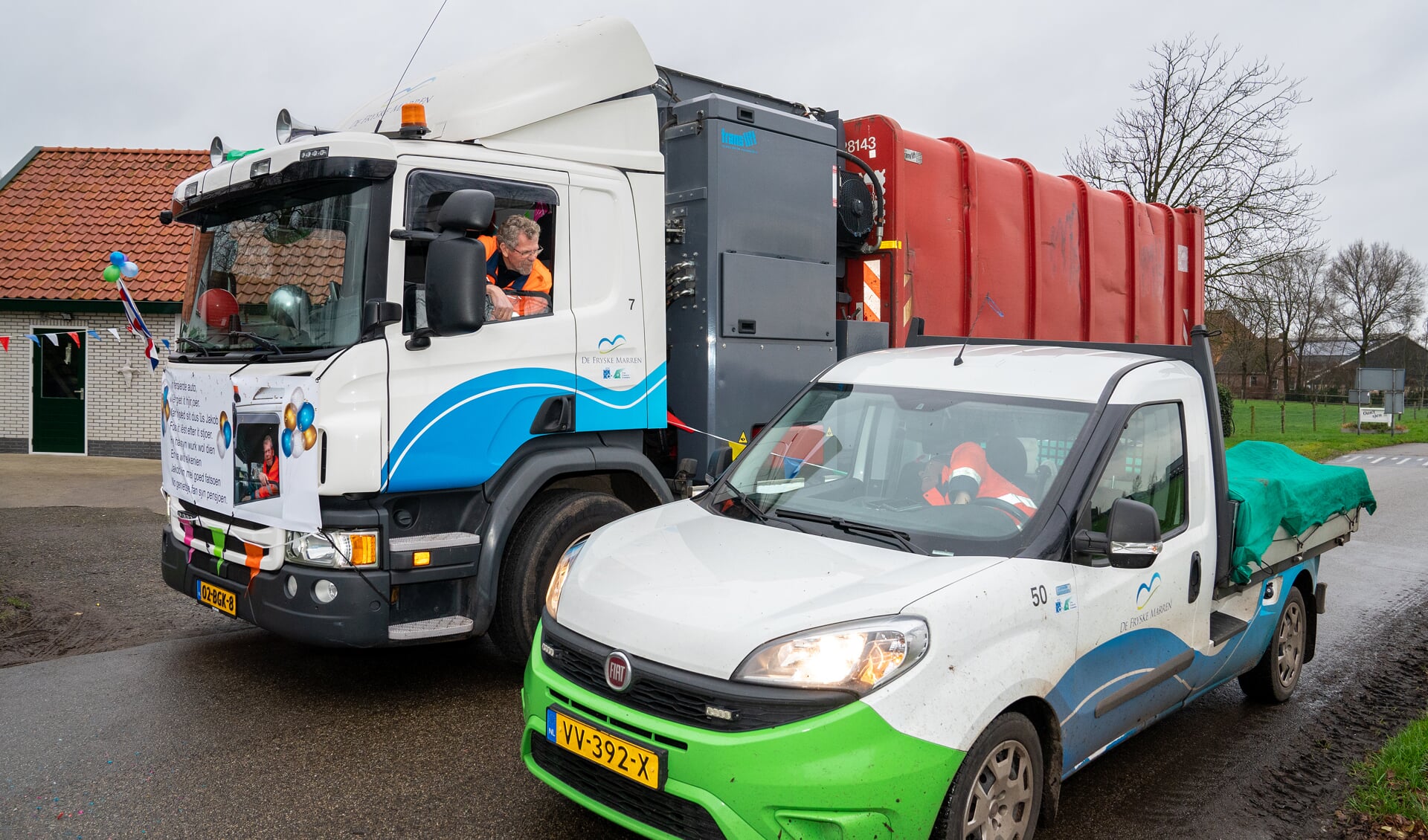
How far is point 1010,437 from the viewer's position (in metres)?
3.84

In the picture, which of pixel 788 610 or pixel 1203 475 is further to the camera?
pixel 1203 475

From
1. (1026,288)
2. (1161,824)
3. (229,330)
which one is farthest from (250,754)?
(1026,288)

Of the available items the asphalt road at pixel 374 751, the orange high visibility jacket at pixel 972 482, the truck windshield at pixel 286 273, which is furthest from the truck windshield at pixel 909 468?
the truck windshield at pixel 286 273

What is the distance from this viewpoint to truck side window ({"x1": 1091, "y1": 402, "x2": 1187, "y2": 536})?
368 cm

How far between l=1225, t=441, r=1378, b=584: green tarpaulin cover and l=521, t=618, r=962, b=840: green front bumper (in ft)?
7.61

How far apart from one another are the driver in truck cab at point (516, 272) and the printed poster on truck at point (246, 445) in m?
1.02

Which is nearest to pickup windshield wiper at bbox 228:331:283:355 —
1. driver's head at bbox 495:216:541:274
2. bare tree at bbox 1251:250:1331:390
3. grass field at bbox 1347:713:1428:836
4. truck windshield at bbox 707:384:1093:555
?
driver's head at bbox 495:216:541:274

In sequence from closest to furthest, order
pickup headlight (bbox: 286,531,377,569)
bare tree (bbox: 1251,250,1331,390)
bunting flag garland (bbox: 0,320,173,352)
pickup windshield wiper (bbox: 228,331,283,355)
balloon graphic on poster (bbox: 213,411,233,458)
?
1. pickup headlight (bbox: 286,531,377,569)
2. pickup windshield wiper (bbox: 228,331,283,355)
3. balloon graphic on poster (bbox: 213,411,233,458)
4. bunting flag garland (bbox: 0,320,173,352)
5. bare tree (bbox: 1251,250,1331,390)

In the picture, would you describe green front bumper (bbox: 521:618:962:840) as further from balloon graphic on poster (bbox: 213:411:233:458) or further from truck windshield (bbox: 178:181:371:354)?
balloon graphic on poster (bbox: 213:411:233:458)

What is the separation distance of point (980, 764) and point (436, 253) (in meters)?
3.01

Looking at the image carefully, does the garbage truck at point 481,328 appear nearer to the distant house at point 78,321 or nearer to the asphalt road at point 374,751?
the asphalt road at point 374,751

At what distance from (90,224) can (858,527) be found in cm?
1645

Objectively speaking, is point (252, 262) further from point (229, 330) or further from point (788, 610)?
point (788, 610)

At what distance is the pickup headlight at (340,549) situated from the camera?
452cm
